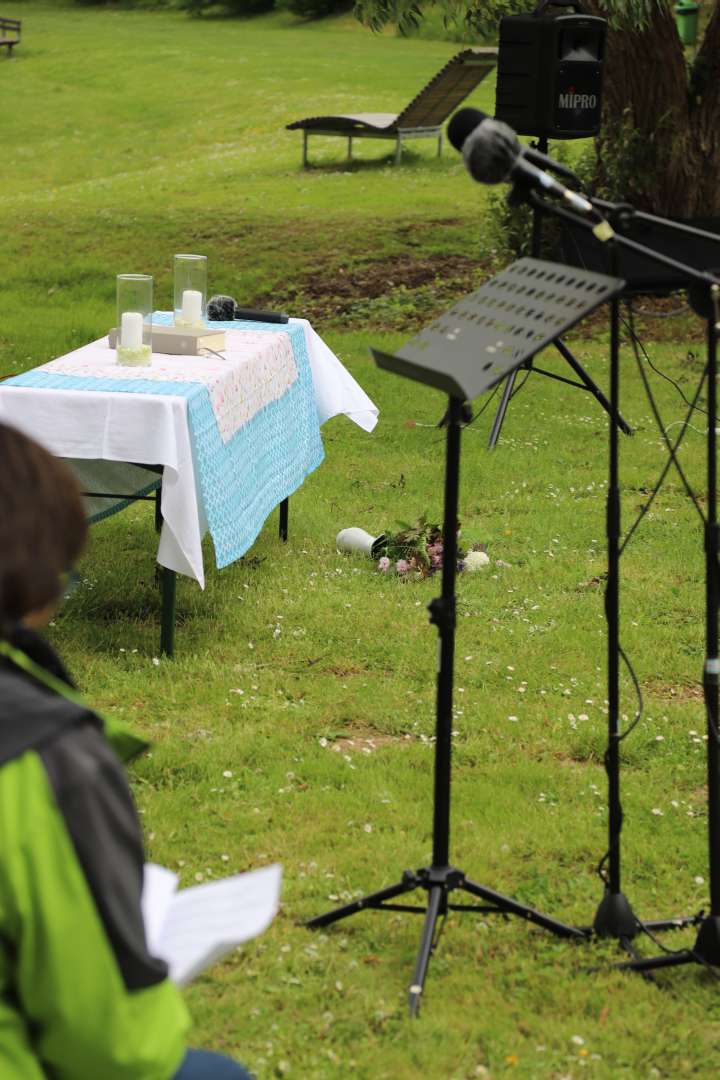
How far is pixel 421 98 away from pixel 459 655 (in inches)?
569

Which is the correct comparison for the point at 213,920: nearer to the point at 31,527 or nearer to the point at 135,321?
the point at 31,527

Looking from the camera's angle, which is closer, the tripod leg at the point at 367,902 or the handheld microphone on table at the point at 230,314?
the tripod leg at the point at 367,902

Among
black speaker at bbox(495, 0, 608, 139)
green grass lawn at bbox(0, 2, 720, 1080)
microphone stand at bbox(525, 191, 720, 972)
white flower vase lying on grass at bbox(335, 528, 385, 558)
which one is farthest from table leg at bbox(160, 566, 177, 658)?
black speaker at bbox(495, 0, 608, 139)

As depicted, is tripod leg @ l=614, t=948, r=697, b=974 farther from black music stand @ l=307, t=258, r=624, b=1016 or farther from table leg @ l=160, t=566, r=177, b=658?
table leg @ l=160, t=566, r=177, b=658

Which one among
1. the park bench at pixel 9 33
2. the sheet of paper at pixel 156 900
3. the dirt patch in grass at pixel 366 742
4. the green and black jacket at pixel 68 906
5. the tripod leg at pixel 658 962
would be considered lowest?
the park bench at pixel 9 33

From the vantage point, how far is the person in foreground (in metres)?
1.57

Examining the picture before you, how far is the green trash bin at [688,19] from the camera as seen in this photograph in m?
25.8

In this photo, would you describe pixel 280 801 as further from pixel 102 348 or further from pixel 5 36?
pixel 5 36

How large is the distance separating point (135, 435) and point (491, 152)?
7.94 feet

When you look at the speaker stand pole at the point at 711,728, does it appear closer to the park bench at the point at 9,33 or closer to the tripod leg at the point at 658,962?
the tripod leg at the point at 658,962

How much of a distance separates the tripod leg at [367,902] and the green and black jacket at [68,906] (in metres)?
1.71

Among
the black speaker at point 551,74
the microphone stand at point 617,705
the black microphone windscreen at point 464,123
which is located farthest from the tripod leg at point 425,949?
the black speaker at point 551,74

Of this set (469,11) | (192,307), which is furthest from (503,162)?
(469,11)

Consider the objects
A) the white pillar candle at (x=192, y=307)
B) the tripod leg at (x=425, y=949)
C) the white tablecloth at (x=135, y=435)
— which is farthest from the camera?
the white pillar candle at (x=192, y=307)
